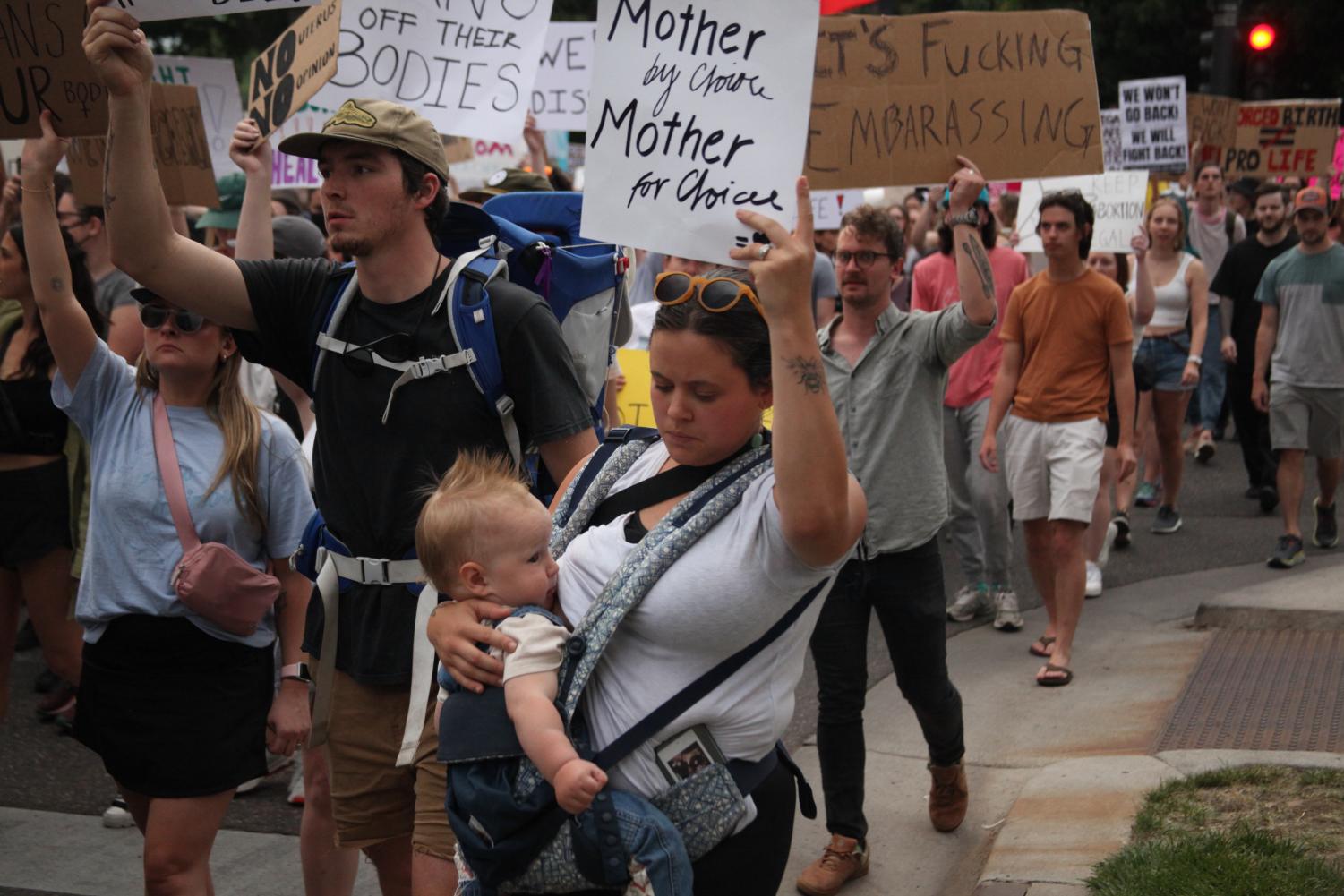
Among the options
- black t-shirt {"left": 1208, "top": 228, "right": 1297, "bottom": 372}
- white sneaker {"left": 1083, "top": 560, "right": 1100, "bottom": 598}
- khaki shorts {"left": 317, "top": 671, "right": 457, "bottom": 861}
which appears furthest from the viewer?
black t-shirt {"left": 1208, "top": 228, "right": 1297, "bottom": 372}

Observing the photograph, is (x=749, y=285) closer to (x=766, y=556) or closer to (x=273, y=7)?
(x=766, y=556)

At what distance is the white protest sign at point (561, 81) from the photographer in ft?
31.1

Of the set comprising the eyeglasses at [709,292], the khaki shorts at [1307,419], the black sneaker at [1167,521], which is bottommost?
the black sneaker at [1167,521]

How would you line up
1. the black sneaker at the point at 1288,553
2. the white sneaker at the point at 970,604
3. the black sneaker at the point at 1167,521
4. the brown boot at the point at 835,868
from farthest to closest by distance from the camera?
the black sneaker at the point at 1167,521 < the black sneaker at the point at 1288,553 < the white sneaker at the point at 970,604 < the brown boot at the point at 835,868

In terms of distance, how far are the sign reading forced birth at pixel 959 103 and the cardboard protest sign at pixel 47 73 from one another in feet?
7.07

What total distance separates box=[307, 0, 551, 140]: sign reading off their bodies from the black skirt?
229 centimetres

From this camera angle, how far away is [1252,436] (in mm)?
11430

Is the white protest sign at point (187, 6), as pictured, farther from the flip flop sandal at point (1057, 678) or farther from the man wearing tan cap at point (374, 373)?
the flip flop sandal at point (1057, 678)

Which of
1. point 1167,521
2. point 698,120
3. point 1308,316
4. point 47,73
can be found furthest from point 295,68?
point 1167,521

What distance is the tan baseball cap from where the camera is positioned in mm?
3502

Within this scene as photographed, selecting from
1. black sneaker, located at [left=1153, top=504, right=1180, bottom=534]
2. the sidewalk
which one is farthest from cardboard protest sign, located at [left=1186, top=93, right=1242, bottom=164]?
the sidewalk

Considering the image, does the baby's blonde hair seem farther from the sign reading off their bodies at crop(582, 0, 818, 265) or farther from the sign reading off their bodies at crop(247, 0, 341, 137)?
the sign reading off their bodies at crop(247, 0, 341, 137)

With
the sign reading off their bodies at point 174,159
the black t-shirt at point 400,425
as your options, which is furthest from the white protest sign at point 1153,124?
the black t-shirt at point 400,425

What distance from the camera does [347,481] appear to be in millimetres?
3561
